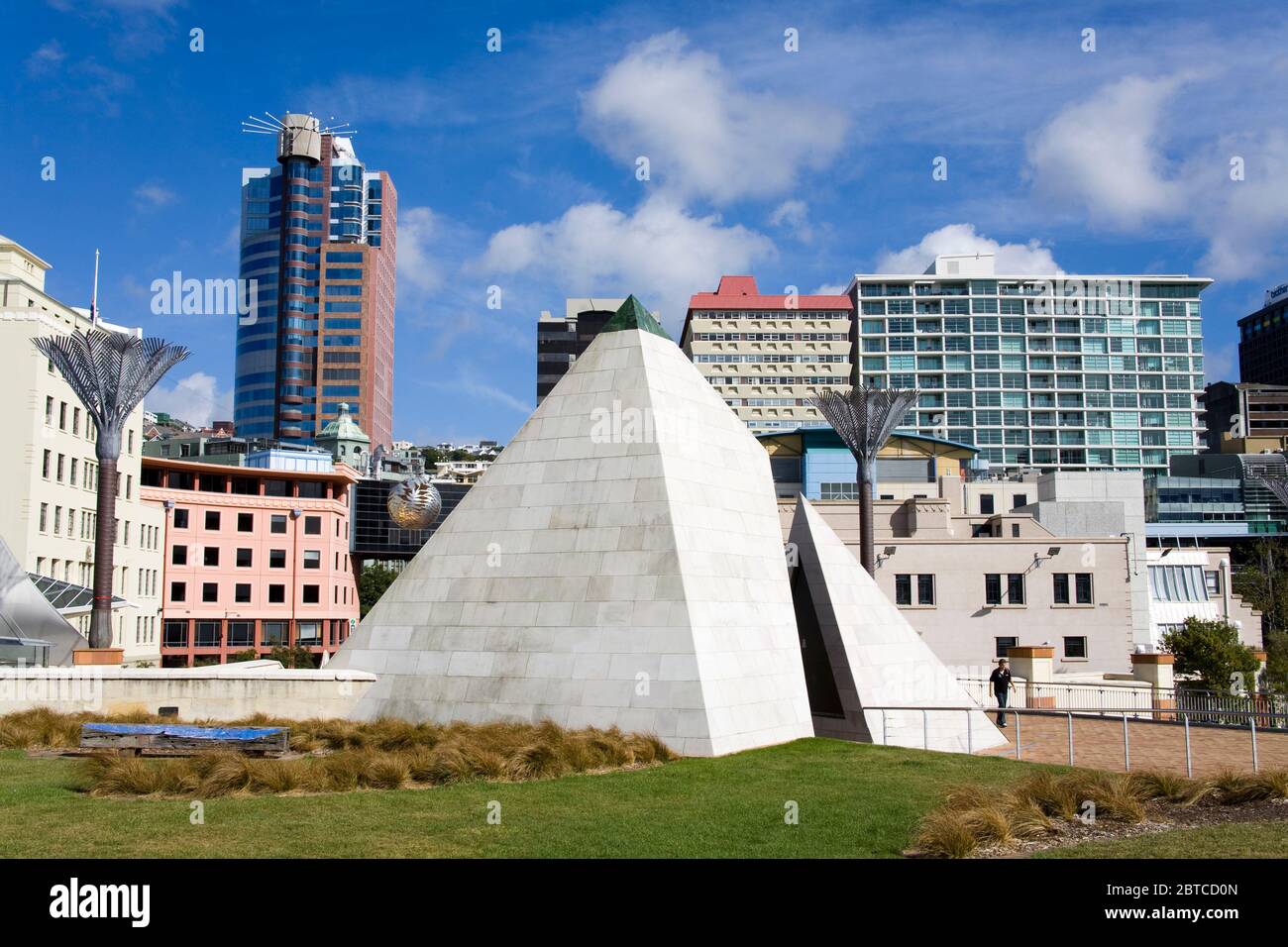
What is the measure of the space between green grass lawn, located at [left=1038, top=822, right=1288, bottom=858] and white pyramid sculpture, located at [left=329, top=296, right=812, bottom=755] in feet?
24.8

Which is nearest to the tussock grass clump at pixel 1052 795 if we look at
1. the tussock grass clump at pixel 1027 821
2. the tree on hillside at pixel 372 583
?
the tussock grass clump at pixel 1027 821

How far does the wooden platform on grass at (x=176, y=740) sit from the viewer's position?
662 inches

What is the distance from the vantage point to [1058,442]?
140m

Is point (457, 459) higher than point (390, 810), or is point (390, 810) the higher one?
point (457, 459)

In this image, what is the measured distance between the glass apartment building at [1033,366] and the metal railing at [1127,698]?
106 meters

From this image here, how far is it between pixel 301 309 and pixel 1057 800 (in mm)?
163296

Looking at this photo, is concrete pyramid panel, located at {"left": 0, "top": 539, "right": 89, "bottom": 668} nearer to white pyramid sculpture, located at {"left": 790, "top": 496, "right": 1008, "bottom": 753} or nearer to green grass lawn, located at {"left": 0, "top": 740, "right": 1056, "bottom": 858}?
green grass lawn, located at {"left": 0, "top": 740, "right": 1056, "bottom": 858}

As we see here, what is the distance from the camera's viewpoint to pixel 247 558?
78.2 metres

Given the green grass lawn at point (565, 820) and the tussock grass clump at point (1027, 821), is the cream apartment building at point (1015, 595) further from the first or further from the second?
the tussock grass clump at point (1027, 821)

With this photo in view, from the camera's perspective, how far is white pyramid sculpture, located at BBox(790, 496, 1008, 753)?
21.2m

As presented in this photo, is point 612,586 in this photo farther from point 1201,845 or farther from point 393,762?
point 1201,845

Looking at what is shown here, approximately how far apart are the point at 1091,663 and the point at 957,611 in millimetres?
6536
